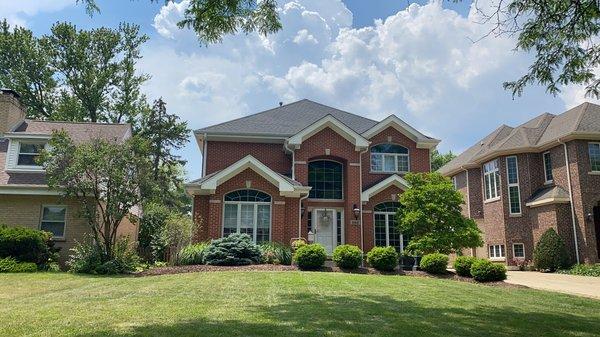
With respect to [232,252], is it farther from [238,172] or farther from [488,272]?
[488,272]

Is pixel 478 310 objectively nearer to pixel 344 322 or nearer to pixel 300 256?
pixel 344 322

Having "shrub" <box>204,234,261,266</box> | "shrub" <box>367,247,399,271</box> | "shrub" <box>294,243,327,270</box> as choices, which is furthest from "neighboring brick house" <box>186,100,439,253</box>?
"shrub" <box>367,247,399,271</box>

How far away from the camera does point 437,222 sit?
18438 mm

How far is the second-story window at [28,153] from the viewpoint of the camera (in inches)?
811

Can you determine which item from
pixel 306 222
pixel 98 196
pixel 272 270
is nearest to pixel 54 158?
pixel 98 196

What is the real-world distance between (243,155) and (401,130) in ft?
27.6

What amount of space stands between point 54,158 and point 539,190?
23096 mm

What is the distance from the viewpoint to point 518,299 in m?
10.9

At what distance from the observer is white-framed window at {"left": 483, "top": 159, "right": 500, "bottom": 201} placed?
26.2m

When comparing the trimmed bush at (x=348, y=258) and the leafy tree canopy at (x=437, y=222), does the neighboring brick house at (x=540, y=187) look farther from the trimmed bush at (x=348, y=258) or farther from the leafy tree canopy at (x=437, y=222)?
the trimmed bush at (x=348, y=258)

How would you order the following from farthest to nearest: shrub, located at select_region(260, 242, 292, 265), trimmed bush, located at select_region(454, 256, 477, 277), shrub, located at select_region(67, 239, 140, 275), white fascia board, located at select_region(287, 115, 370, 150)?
white fascia board, located at select_region(287, 115, 370, 150)
shrub, located at select_region(260, 242, 292, 265)
trimmed bush, located at select_region(454, 256, 477, 277)
shrub, located at select_region(67, 239, 140, 275)

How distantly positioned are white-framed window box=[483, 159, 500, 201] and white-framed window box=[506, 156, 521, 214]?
2.21 feet

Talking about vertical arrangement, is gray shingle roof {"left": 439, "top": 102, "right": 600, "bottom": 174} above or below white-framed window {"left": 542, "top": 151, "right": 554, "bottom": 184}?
above

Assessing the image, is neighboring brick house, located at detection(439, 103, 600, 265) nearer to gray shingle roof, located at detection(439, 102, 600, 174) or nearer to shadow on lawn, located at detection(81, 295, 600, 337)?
gray shingle roof, located at detection(439, 102, 600, 174)
